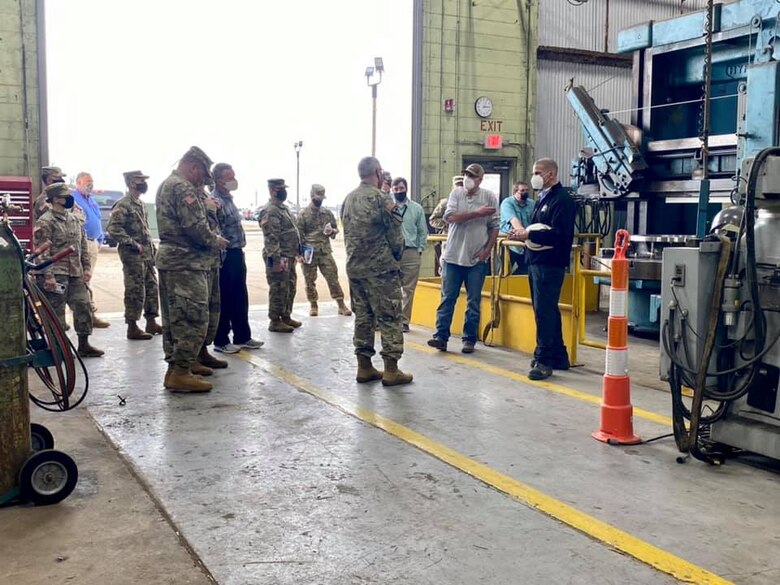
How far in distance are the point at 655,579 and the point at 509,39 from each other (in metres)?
12.2

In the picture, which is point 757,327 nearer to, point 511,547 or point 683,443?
point 683,443

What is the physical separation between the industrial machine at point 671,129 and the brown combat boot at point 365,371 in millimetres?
2577

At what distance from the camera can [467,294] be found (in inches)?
286

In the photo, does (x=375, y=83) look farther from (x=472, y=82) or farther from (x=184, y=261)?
(x=184, y=261)

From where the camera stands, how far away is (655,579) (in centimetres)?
285

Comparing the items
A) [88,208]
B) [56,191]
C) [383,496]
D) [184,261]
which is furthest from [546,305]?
[88,208]

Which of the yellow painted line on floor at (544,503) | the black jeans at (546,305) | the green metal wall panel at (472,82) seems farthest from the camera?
the green metal wall panel at (472,82)

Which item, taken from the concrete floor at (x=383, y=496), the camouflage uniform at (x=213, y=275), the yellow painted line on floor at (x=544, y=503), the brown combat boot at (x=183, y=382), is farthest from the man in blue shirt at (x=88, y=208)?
the yellow painted line on floor at (x=544, y=503)

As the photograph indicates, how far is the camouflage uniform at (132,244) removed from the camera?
786 centimetres

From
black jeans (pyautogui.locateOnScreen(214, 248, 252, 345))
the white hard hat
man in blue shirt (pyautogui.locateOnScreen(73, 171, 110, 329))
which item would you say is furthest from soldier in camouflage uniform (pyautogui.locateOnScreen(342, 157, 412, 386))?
man in blue shirt (pyautogui.locateOnScreen(73, 171, 110, 329))

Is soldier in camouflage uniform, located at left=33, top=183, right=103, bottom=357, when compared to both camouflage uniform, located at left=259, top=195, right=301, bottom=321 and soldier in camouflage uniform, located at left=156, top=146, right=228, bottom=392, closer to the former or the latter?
soldier in camouflage uniform, located at left=156, top=146, right=228, bottom=392

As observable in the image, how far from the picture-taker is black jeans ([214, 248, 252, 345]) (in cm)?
742

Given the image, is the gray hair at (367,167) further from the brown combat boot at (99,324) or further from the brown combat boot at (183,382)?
the brown combat boot at (99,324)

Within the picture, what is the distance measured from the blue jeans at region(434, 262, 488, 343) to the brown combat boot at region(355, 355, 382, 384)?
52.9 inches
